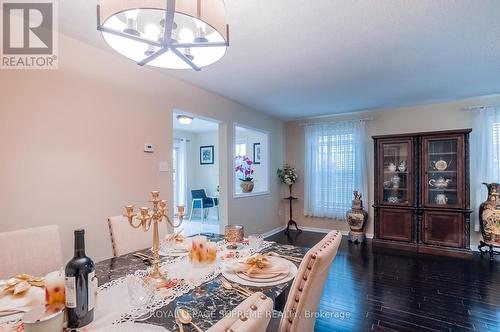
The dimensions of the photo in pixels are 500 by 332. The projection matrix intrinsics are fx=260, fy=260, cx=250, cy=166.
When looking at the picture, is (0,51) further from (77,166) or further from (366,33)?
(366,33)

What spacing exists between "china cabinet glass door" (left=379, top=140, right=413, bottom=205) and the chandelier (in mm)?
3874

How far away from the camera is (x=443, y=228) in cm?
395

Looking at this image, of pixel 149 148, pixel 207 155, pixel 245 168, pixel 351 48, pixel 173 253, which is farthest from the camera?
pixel 207 155

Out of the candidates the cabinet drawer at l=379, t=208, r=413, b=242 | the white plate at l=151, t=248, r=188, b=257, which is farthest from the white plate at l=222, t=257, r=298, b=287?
the cabinet drawer at l=379, t=208, r=413, b=242

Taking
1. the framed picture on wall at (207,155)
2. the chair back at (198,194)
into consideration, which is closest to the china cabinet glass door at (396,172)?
the chair back at (198,194)

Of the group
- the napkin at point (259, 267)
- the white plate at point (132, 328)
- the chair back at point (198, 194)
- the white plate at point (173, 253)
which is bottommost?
the chair back at point (198, 194)

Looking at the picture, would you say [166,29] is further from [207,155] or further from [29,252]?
[207,155]

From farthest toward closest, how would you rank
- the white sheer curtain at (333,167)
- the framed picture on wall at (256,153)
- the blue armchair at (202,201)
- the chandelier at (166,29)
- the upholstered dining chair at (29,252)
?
1. the blue armchair at (202,201)
2. the framed picture on wall at (256,153)
3. the white sheer curtain at (333,167)
4. the upholstered dining chair at (29,252)
5. the chandelier at (166,29)

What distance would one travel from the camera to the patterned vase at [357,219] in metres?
4.60

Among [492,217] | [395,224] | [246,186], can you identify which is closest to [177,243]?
[246,186]

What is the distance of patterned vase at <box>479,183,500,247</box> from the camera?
3.62 metres

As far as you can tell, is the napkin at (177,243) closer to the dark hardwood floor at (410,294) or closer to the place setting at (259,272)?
the place setting at (259,272)

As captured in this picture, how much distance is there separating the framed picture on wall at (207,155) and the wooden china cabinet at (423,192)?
4.14 m

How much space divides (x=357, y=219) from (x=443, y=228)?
123 cm
